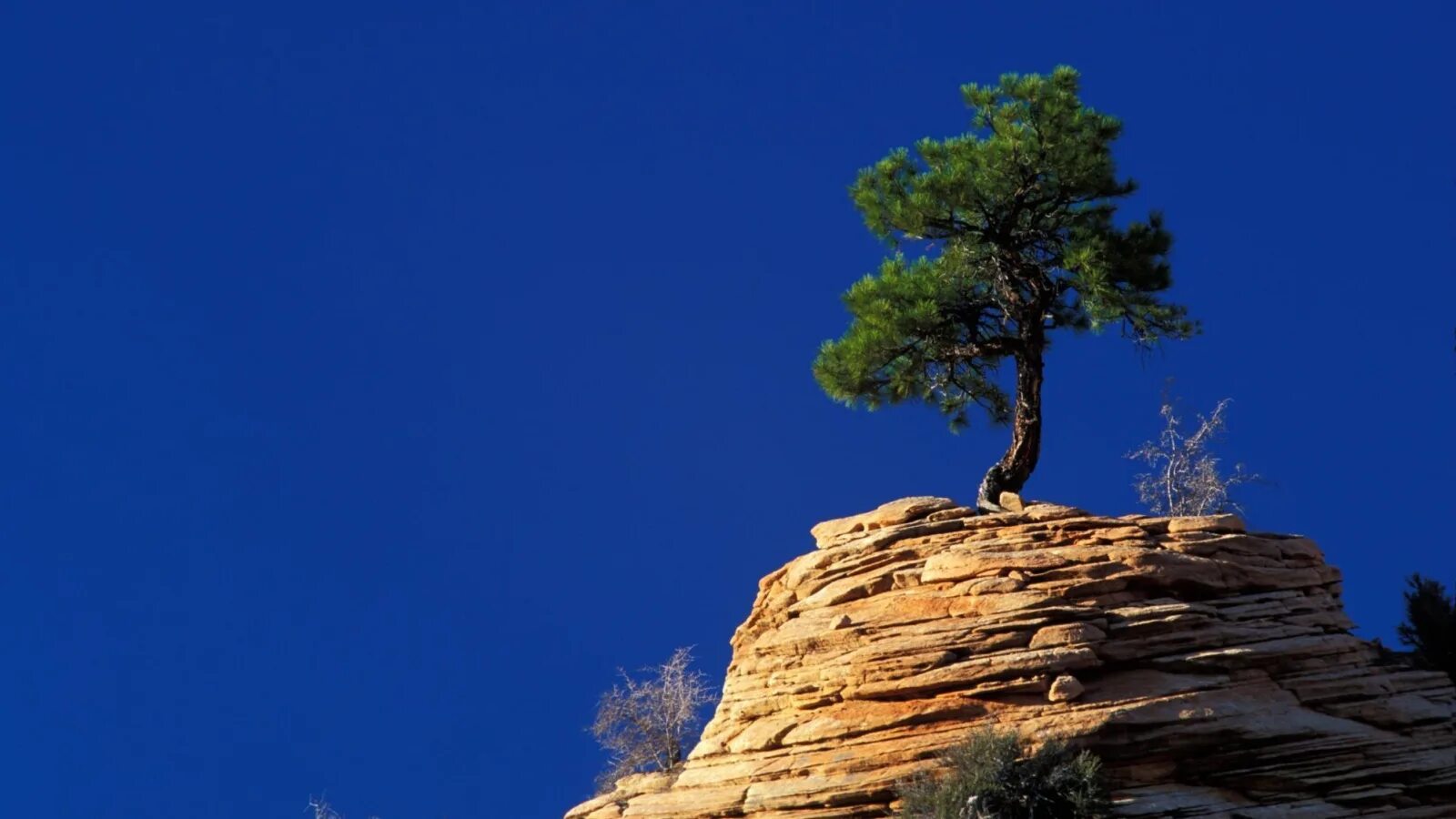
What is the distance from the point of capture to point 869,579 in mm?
19797

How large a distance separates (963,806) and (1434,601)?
934cm

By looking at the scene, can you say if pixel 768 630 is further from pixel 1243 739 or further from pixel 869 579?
pixel 1243 739

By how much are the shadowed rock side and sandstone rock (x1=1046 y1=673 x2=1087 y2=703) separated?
0.02 metres

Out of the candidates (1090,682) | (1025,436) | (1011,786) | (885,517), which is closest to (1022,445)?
(1025,436)

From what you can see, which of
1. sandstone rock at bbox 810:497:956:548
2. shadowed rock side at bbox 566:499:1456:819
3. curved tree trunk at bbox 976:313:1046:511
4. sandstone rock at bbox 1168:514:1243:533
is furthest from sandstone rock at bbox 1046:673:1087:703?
curved tree trunk at bbox 976:313:1046:511

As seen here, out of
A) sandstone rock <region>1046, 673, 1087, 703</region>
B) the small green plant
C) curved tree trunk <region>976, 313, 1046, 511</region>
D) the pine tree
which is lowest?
the small green plant

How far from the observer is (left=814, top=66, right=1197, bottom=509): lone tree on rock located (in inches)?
915

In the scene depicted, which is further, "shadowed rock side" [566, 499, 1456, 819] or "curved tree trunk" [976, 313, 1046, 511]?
"curved tree trunk" [976, 313, 1046, 511]

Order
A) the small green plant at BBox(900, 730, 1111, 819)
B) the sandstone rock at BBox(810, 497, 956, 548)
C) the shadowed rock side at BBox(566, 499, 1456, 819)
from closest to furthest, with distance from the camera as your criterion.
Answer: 1. the small green plant at BBox(900, 730, 1111, 819)
2. the shadowed rock side at BBox(566, 499, 1456, 819)
3. the sandstone rock at BBox(810, 497, 956, 548)

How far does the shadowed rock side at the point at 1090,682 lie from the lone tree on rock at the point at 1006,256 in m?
3.72

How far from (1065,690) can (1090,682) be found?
0.47 metres

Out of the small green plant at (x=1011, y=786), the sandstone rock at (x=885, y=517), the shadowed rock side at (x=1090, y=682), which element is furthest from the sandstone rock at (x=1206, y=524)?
the small green plant at (x=1011, y=786)

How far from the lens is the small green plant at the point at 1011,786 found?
54.7ft

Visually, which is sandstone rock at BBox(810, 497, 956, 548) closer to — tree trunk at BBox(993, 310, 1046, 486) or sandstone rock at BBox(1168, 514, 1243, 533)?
tree trunk at BBox(993, 310, 1046, 486)
